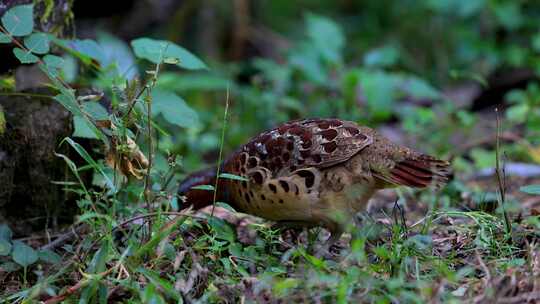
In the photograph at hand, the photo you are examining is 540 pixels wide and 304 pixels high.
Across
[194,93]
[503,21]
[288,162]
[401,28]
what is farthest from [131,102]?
[401,28]

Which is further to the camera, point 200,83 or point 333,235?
point 200,83

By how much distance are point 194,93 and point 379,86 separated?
2296 millimetres

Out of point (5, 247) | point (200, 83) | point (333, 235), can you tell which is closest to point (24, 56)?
point (5, 247)

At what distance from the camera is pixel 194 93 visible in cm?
848

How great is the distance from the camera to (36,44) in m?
3.45

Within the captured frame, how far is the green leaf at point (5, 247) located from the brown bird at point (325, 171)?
3.56 ft

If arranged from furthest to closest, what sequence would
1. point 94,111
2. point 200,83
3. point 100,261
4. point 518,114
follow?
point 200,83, point 518,114, point 94,111, point 100,261

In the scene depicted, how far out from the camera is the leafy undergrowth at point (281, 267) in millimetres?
2830

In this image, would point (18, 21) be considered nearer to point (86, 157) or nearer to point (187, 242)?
point (86, 157)

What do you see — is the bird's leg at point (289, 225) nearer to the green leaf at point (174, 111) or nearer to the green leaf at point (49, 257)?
the green leaf at point (174, 111)

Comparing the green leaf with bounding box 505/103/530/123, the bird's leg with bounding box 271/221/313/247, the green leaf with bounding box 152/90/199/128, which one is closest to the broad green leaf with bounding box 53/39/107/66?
the green leaf with bounding box 152/90/199/128

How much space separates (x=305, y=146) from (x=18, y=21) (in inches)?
55.2

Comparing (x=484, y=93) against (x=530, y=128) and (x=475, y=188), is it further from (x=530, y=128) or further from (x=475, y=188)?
(x=475, y=188)

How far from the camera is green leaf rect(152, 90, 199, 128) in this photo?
3723 mm
